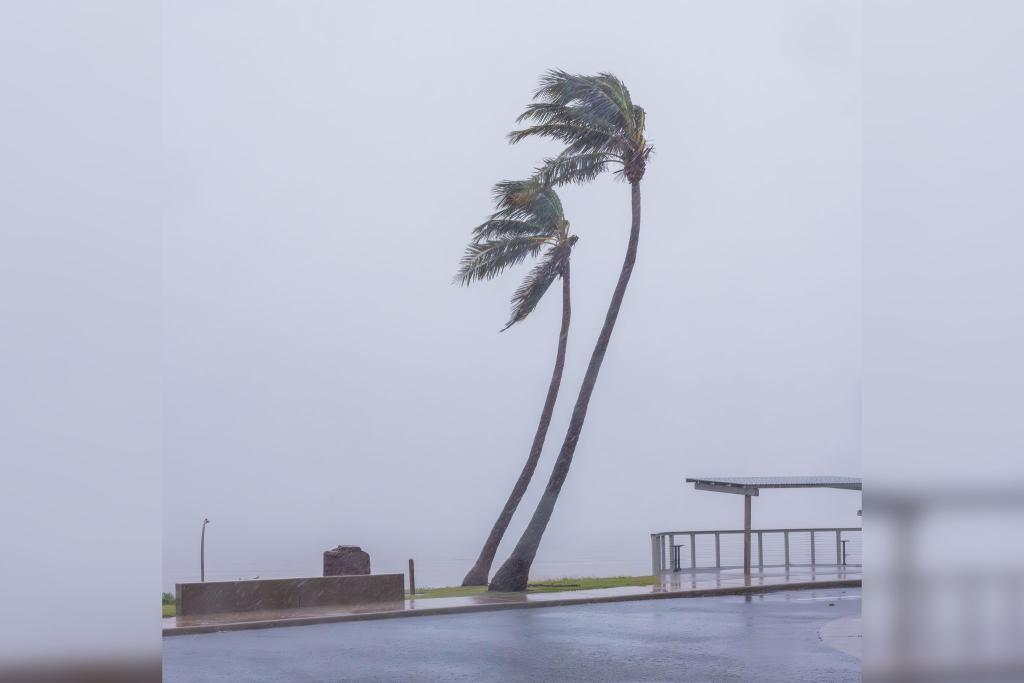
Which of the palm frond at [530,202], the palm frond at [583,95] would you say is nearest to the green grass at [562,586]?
the palm frond at [530,202]

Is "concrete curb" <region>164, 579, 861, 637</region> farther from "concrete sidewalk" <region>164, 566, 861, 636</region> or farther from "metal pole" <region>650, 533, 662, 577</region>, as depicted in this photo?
"metal pole" <region>650, 533, 662, 577</region>

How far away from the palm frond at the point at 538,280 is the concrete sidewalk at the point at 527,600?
23.3 ft

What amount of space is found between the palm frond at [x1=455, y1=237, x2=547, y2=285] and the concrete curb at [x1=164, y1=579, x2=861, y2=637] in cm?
1096

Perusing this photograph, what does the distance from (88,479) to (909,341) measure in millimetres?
2264

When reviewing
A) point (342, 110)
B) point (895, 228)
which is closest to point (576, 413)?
point (895, 228)

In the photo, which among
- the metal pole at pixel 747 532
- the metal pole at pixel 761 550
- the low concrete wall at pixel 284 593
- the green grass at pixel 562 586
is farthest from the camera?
the metal pole at pixel 761 550

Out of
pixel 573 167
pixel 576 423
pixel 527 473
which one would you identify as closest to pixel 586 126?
pixel 573 167

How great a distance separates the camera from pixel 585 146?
25672mm

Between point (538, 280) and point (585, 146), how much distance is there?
359 centimetres

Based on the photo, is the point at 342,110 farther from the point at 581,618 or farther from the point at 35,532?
the point at 35,532

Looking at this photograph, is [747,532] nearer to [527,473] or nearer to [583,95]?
[527,473]

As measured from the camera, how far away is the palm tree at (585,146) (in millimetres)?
24516

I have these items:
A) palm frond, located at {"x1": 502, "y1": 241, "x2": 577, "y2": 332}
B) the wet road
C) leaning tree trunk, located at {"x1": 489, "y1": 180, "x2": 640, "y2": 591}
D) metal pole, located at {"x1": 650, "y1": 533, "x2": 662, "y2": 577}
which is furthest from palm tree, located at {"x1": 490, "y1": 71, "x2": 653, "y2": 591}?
the wet road

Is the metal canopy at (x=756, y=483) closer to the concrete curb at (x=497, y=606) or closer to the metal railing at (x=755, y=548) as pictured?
the metal railing at (x=755, y=548)
